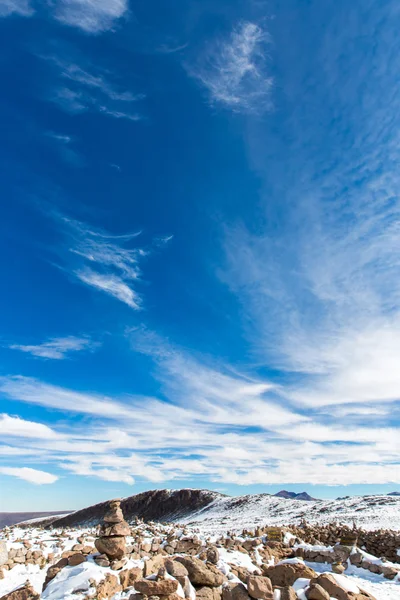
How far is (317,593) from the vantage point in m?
9.45

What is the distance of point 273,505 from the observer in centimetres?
5669

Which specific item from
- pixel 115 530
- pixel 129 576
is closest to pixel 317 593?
pixel 129 576

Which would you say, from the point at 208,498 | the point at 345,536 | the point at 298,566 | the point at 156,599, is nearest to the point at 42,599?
the point at 156,599

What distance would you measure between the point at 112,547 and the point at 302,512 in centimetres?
3921

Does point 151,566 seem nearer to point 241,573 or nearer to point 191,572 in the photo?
point 191,572

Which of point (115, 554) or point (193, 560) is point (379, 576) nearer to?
point (193, 560)

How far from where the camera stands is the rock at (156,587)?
863cm

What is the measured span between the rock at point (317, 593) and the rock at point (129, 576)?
4.87 m

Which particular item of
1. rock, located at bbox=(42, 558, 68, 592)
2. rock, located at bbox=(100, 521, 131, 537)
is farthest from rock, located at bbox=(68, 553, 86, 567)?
rock, located at bbox=(100, 521, 131, 537)

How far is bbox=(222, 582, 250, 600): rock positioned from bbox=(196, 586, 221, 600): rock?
0.19 meters

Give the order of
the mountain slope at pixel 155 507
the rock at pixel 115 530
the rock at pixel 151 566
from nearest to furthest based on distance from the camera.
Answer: the rock at pixel 151 566
the rock at pixel 115 530
the mountain slope at pixel 155 507

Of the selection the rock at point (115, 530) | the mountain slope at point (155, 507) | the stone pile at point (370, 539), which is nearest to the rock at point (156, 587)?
the rock at point (115, 530)

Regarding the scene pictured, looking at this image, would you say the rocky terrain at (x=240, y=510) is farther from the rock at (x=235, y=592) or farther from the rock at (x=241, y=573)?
the rock at (x=235, y=592)

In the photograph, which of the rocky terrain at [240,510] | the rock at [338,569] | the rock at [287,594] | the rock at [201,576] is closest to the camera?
the rock at [287,594]
